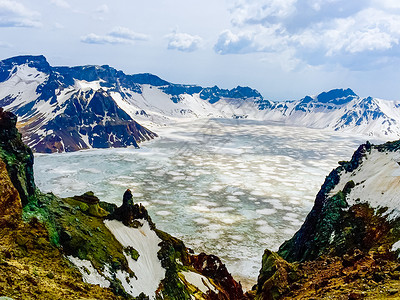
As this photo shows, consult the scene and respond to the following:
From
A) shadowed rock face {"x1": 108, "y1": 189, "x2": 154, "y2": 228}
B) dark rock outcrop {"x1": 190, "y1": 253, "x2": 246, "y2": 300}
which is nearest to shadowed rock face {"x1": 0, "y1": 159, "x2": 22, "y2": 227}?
shadowed rock face {"x1": 108, "y1": 189, "x2": 154, "y2": 228}

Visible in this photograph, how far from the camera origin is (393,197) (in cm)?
3478

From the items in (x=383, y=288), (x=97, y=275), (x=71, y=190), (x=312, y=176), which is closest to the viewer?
(x=383, y=288)

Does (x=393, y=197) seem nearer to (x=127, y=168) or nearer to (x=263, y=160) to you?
(x=127, y=168)

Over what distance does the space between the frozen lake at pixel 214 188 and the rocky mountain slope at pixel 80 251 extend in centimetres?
1992

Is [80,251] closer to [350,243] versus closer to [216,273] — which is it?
[350,243]

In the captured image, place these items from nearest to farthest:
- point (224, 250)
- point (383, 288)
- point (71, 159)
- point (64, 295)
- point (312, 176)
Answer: point (383, 288), point (64, 295), point (224, 250), point (312, 176), point (71, 159)

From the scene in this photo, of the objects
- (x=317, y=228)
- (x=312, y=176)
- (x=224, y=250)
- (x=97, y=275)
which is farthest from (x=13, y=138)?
(x=312, y=176)

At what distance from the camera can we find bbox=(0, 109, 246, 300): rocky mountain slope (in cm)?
2136

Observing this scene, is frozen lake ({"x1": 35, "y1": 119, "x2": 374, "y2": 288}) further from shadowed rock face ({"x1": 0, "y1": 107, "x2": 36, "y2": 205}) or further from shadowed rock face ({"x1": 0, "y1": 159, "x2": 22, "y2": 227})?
shadowed rock face ({"x1": 0, "y1": 159, "x2": 22, "y2": 227})

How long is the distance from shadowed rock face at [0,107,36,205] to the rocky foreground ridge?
0.33ft

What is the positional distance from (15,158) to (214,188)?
86.1 meters

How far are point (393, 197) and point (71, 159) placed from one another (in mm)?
154029

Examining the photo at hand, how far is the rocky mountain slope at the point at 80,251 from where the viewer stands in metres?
21.4

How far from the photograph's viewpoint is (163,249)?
43250 mm
